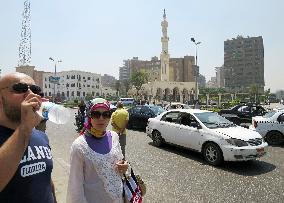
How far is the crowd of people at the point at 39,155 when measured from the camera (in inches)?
80.2

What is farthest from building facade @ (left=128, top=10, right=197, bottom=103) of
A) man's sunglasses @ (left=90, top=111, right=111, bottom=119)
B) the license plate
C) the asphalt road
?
man's sunglasses @ (left=90, top=111, right=111, bottom=119)

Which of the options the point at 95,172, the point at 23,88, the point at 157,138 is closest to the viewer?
the point at 23,88

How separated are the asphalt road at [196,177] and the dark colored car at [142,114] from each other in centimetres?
648

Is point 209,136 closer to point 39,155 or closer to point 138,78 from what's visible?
point 39,155

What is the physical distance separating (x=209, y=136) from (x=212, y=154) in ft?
1.86

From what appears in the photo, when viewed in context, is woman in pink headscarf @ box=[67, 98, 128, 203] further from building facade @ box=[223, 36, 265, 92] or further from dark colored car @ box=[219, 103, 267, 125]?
building facade @ box=[223, 36, 265, 92]

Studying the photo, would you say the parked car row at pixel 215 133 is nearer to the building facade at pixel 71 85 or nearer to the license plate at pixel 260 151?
the license plate at pixel 260 151

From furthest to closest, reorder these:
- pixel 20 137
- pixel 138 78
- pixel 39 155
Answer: pixel 138 78 → pixel 39 155 → pixel 20 137

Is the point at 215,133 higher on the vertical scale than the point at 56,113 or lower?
lower

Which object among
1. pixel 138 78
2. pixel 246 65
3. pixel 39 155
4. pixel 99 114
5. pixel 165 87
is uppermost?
pixel 246 65

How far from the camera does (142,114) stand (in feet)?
66.9

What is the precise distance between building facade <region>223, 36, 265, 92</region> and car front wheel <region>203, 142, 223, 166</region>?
17358cm

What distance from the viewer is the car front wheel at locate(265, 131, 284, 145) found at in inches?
579

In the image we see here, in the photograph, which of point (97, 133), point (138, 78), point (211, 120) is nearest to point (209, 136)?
point (211, 120)
